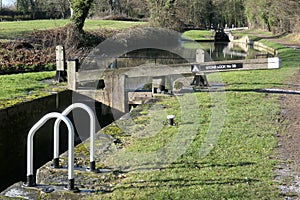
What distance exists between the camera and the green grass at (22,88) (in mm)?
9061

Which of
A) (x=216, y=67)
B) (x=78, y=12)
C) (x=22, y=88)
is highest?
(x=78, y=12)

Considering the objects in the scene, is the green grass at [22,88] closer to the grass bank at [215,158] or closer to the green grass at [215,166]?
the grass bank at [215,158]

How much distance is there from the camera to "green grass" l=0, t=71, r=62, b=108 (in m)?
9.06

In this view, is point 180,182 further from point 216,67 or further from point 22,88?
point 22,88

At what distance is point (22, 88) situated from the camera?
10.6 meters

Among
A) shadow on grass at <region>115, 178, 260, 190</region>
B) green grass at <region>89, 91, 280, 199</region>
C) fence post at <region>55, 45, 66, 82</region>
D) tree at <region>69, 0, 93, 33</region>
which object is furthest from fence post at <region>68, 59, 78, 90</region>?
tree at <region>69, 0, 93, 33</region>

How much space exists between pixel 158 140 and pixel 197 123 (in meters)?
1.29

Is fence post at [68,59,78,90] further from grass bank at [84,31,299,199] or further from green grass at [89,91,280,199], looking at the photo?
green grass at [89,91,280,199]

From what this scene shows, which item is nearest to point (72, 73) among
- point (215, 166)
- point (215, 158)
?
point (215, 158)

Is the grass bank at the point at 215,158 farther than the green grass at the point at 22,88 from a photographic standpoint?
No

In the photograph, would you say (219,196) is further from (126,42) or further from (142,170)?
(126,42)

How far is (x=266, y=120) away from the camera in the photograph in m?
7.84

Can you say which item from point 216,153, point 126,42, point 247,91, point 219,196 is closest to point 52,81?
point 247,91

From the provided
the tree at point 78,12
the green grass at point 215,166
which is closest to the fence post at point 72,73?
the green grass at point 215,166
